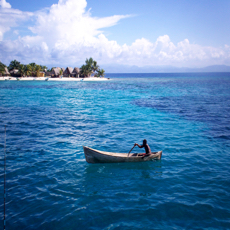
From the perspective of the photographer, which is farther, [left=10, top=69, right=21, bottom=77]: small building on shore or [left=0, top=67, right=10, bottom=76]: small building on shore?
[left=10, top=69, right=21, bottom=77]: small building on shore

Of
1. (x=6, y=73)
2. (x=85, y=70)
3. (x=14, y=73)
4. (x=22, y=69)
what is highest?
(x=85, y=70)

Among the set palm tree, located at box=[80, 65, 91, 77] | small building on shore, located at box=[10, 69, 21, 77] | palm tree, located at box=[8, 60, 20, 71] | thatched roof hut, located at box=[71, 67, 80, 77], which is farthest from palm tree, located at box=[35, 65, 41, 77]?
palm tree, located at box=[80, 65, 91, 77]

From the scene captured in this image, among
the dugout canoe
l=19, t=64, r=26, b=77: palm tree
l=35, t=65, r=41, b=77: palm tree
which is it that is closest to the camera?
the dugout canoe

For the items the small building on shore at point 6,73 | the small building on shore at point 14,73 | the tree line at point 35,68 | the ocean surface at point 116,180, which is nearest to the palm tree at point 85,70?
the tree line at point 35,68

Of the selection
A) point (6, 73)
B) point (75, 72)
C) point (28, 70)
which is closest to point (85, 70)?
point (75, 72)

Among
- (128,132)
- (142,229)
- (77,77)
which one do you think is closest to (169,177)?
(142,229)

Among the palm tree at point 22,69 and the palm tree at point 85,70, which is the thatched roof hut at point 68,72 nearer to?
the palm tree at point 85,70

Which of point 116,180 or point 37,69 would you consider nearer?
point 116,180

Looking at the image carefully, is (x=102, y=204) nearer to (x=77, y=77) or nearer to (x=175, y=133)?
(x=175, y=133)

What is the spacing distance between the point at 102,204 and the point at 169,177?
16.3ft

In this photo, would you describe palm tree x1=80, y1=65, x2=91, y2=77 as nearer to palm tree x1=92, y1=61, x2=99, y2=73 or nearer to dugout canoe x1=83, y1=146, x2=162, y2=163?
palm tree x1=92, y1=61, x2=99, y2=73

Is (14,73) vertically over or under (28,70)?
under

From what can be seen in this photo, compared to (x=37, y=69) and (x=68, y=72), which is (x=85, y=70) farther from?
(x=37, y=69)

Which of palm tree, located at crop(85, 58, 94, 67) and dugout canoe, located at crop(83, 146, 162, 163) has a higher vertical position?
palm tree, located at crop(85, 58, 94, 67)
